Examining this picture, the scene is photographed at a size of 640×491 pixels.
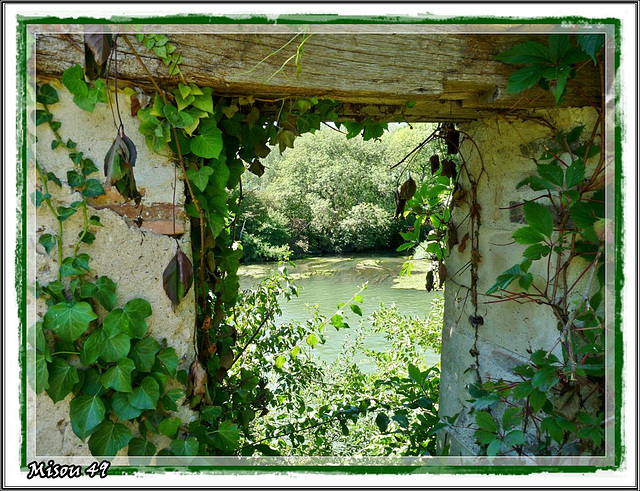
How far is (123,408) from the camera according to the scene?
3.88 feet

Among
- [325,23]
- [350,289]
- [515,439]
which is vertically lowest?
[350,289]

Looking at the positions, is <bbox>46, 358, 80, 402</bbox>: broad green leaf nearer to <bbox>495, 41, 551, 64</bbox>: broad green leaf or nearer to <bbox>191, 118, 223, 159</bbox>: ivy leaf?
<bbox>191, 118, 223, 159</bbox>: ivy leaf

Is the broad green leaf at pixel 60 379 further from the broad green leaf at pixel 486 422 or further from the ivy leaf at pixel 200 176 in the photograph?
the broad green leaf at pixel 486 422

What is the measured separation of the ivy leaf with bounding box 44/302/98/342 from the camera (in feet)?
3.69

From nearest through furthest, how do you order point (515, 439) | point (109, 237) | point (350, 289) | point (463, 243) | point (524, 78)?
point (109, 237)
point (524, 78)
point (515, 439)
point (463, 243)
point (350, 289)

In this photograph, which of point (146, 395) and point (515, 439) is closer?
point (146, 395)

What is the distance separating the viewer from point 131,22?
3.77 feet

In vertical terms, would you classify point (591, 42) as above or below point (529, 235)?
above

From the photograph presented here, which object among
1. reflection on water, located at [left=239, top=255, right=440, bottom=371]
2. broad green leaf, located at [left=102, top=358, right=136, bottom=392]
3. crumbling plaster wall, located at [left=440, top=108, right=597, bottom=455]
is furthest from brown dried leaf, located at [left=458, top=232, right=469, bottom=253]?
reflection on water, located at [left=239, top=255, right=440, bottom=371]

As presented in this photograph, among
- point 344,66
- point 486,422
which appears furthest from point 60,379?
point 486,422

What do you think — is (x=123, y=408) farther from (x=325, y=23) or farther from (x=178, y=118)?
(x=325, y=23)

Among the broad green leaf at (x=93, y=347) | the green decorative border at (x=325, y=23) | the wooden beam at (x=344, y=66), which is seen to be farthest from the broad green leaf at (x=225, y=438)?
the wooden beam at (x=344, y=66)

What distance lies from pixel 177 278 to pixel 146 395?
27 centimetres

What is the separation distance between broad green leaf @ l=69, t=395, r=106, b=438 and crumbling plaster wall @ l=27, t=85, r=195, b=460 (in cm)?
6
